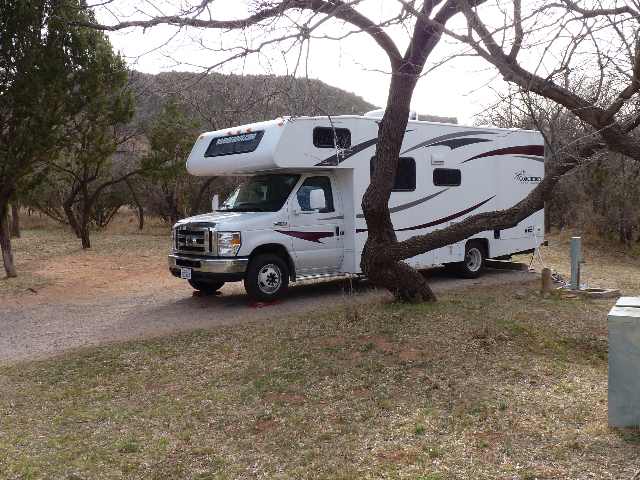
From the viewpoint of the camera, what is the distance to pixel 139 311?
9773mm

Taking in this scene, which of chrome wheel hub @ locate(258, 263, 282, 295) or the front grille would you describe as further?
chrome wheel hub @ locate(258, 263, 282, 295)

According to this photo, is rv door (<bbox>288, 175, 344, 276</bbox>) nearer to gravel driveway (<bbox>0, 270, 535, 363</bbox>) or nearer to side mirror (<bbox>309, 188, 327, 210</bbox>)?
side mirror (<bbox>309, 188, 327, 210</bbox>)

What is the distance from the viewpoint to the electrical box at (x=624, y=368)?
13.4ft

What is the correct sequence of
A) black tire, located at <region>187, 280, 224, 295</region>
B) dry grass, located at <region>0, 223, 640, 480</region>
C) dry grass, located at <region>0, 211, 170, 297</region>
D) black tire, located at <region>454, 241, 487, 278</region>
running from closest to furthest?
dry grass, located at <region>0, 223, 640, 480</region> → black tire, located at <region>187, 280, 224, 295</region> → black tire, located at <region>454, 241, 487, 278</region> → dry grass, located at <region>0, 211, 170, 297</region>

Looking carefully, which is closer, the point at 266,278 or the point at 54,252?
the point at 266,278

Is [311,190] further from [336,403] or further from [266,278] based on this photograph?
[336,403]

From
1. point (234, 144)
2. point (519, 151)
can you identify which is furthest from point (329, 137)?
point (519, 151)

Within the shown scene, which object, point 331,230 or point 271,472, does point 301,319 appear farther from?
point 271,472

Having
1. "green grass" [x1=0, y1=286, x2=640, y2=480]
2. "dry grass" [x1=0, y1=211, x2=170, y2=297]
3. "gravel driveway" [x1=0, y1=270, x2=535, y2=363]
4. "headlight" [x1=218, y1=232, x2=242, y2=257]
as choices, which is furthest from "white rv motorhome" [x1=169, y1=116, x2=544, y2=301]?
"dry grass" [x1=0, y1=211, x2=170, y2=297]

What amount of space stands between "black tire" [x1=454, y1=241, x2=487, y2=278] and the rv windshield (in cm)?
394

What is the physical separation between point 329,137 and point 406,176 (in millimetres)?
1798

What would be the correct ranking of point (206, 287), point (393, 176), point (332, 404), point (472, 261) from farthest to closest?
point (472, 261) → point (206, 287) → point (393, 176) → point (332, 404)

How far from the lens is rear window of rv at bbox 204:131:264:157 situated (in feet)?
31.8

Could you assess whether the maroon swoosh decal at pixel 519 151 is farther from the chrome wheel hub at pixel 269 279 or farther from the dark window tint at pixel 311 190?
the chrome wheel hub at pixel 269 279
